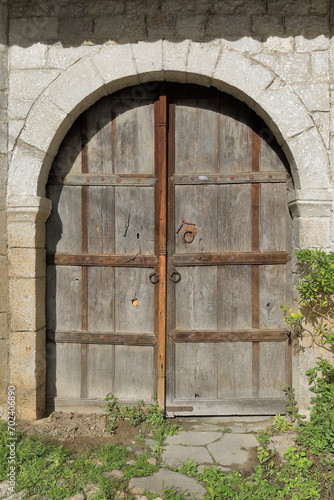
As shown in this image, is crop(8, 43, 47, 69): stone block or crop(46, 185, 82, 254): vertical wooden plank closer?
crop(8, 43, 47, 69): stone block

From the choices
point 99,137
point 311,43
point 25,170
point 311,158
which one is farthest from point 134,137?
point 311,43

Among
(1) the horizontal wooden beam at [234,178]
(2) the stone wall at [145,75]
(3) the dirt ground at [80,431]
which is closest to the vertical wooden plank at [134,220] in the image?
(1) the horizontal wooden beam at [234,178]

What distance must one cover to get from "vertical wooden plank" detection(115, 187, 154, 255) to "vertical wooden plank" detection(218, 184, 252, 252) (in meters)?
0.55

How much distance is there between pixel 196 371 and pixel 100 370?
0.77m

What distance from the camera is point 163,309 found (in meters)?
3.06

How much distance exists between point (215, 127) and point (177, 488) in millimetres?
2494

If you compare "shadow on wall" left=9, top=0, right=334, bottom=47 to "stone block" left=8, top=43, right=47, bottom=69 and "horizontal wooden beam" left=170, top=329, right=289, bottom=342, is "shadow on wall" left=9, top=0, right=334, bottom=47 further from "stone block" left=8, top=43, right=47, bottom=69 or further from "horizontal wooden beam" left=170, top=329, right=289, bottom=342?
"horizontal wooden beam" left=170, top=329, right=289, bottom=342

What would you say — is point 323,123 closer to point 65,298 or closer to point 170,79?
point 170,79

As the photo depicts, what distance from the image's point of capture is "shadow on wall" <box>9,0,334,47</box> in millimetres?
2846

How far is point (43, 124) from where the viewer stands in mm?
2918

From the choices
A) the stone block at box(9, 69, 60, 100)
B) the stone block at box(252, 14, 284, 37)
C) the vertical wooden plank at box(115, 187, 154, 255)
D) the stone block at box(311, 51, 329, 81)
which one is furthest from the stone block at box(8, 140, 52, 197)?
the stone block at box(311, 51, 329, 81)

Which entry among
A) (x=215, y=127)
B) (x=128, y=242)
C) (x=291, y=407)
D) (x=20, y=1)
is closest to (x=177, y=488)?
(x=291, y=407)

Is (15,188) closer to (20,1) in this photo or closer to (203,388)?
(20,1)

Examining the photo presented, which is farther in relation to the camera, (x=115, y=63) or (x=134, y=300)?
(x=134, y=300)
